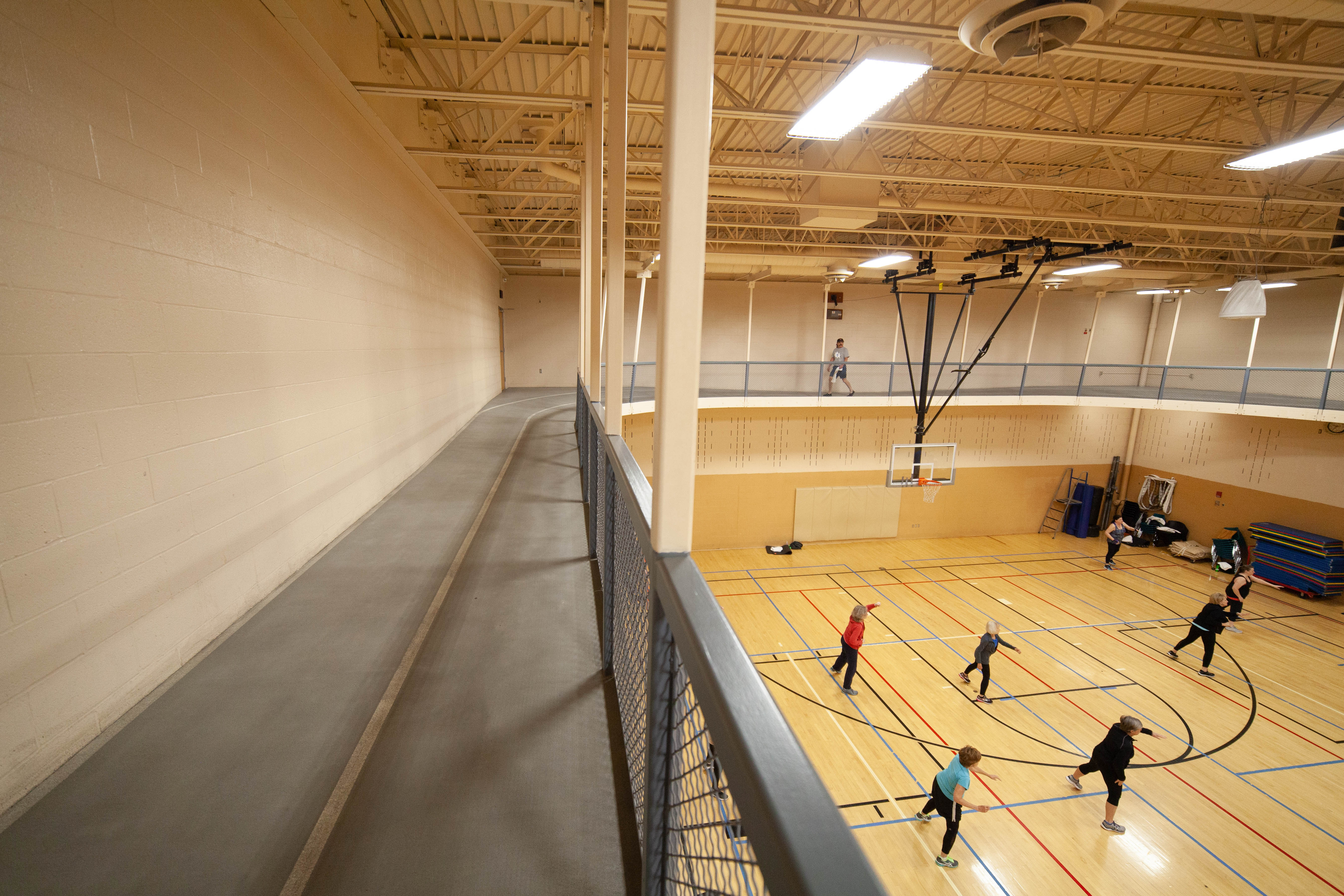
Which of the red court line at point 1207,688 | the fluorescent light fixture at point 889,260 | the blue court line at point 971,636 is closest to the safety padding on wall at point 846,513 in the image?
the blue court line at point 971,636

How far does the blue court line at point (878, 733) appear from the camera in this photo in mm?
5887

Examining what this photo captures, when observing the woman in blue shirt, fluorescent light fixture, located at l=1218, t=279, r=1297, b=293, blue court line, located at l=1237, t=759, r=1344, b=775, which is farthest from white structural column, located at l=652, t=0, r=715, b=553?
fluorescent light fixture, located at l=1218, t=279, r=1297, b=293

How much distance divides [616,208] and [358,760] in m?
3.39

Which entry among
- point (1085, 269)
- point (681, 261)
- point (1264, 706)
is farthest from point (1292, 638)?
point (681, 261)

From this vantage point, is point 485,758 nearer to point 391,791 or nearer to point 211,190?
point 391,791

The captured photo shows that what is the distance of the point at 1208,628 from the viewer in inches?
370

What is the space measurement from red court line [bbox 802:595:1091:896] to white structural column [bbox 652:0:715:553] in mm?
7327

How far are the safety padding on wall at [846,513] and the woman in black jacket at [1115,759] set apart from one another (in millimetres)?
10173

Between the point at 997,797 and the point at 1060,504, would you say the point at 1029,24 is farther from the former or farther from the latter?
the point at 1060,504

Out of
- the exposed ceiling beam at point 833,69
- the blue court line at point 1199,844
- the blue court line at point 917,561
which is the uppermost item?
the exposed ceiling beam at point 833,69

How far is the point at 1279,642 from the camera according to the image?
11.2 m

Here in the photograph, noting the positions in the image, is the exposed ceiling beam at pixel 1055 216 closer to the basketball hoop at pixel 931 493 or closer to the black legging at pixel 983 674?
the black legging at pixel 983 674

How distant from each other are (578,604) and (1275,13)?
6383 millimetres

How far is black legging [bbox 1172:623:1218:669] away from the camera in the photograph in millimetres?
9523
